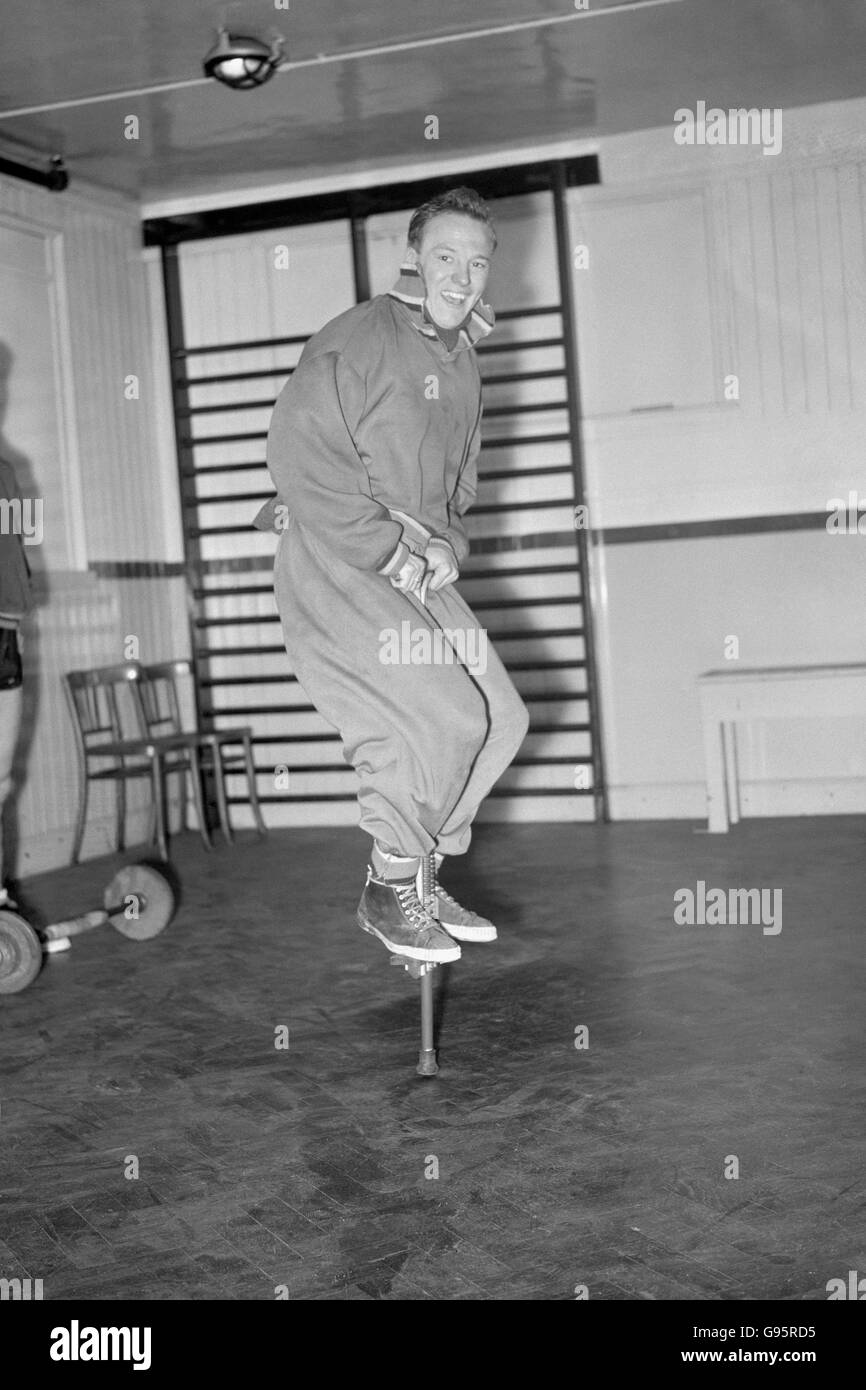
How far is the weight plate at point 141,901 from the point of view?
14.9ft

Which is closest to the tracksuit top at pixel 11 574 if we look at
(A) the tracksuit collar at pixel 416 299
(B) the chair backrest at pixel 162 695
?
(A) the tracksuit collar at pixel 416 299

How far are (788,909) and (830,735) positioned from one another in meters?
1.97

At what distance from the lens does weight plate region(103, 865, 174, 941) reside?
14.9 feet

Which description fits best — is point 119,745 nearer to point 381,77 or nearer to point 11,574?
point 11,574

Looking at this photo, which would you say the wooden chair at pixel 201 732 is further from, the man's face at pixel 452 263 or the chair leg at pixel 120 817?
the man's face at pixel 452 263

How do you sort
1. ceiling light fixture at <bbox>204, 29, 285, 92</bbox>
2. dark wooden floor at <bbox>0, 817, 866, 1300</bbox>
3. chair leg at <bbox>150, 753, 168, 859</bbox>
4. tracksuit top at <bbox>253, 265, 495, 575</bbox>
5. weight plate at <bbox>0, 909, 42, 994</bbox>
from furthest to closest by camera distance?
chair leg at <bbox>150, 753, 168, 859</bbox> → ceiling light fixture at <bbox>204, 29, 285, 92</bbox> → weight plate at <bbox>0, 909, 42, 994</bbox> → tracksuit top at <bbox>253, 265, 495, 575</bbox> → dark wooden floor at <bbox>0, 817, 866, 1300</bbox>

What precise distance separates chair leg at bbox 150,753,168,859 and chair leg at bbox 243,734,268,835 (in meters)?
0.57

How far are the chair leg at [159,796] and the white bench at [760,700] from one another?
2.31 meters

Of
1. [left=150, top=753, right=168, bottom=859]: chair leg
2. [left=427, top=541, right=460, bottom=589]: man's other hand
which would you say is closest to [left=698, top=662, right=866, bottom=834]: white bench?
[left=150, top=753, right=168, bottom=859]: chair leg

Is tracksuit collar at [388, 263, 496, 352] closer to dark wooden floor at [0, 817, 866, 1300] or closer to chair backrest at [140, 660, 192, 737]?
dark wooden floor at [0, 817, 866, 1300]

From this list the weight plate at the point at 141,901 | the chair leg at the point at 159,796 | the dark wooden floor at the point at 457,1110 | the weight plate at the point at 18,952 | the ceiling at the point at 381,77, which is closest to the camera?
the dark wooden floor at the point at 457,1110

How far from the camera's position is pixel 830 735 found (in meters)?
6.37

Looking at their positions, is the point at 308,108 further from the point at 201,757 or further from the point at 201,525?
the point at 201,757

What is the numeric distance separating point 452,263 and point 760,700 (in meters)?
3.51
